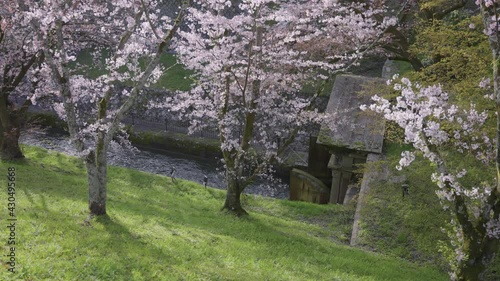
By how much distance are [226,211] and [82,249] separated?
7053 millimetres

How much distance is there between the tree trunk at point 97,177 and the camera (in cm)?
1048

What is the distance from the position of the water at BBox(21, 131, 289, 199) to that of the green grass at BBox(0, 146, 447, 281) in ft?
18.4

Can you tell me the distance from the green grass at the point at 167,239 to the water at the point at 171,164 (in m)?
5.62

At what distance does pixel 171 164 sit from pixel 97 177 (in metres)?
16.1

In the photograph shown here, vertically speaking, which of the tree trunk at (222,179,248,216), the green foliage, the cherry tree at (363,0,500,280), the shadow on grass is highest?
the green foliage

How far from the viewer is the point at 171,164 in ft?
87.6

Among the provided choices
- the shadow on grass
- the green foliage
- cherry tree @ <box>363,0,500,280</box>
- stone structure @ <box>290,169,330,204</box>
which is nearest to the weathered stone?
the green foliage

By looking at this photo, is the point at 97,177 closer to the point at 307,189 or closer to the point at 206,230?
the point at 206,230

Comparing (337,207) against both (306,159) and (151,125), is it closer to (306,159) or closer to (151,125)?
(306,159)

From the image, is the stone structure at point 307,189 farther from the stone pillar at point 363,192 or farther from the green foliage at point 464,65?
the green foliage at point 464,65

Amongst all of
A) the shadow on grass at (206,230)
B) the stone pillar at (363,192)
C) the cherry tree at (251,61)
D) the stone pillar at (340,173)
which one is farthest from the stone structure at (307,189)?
the cherry tree at (251,61)

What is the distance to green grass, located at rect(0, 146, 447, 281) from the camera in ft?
25.3

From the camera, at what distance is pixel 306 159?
2538cm

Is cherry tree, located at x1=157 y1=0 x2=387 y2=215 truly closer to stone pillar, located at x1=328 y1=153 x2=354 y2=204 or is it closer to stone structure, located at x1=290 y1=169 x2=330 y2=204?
stone pillar, located at x1=328 y1=153 x2=354 y2=204
